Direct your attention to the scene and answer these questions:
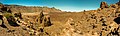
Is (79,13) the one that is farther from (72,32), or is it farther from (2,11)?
(2,11)

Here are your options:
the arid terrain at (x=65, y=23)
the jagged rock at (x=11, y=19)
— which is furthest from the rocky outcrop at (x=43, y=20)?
the jagged rock at (x=11, y=19)

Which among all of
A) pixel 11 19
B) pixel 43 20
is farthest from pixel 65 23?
pixel 11 19

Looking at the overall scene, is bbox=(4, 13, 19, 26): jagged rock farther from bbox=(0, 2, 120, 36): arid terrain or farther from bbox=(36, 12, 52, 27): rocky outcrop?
bbox=(36, 12, 52, 27): rocky outcrop

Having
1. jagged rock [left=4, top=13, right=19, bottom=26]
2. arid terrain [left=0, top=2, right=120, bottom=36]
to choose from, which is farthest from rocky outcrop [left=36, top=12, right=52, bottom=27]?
jagged rock [left=4, top=13, right=19, bottom=26]

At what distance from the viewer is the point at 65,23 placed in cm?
5403

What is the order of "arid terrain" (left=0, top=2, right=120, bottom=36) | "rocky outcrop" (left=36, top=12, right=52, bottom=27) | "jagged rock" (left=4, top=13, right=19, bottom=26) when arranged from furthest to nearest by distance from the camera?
"rocky outcrop" (left=36, top=12, right=52, bottom=27) → "jagged rock" (left=4, top=13, right=19, bottom=26) → "arid terrain" (left=0, top=2, right=120, bottom=36)

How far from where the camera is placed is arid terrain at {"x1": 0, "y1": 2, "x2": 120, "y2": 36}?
1758 inches

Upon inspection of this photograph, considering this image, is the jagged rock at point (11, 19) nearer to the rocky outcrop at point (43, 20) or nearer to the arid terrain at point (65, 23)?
the arid terrain at point (65, 23)

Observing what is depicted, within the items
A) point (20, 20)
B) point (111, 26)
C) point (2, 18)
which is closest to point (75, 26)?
point (111, 26)

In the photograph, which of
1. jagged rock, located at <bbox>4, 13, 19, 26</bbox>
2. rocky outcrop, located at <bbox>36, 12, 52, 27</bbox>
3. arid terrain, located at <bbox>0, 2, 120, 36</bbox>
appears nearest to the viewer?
arid terrain, located at <bbox>0, 2, 120, 36</bbox>

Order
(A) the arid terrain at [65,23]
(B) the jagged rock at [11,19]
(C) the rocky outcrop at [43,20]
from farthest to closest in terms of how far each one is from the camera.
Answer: (C) the rocky outcrop at [43,20] → (B) the jagged rock at [11,19] → (A) the arid terrain at [65,23]

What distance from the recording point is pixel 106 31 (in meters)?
51.6

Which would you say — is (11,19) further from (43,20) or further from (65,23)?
(65,23)

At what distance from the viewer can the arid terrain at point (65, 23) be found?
44.7 meters
